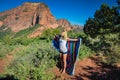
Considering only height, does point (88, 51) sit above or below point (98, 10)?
below

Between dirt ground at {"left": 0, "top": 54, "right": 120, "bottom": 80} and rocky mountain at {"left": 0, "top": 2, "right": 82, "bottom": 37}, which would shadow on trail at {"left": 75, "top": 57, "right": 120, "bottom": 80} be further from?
rocky mountain at {"left": 0, "top": 2, "right": 82, "bottom": 37}

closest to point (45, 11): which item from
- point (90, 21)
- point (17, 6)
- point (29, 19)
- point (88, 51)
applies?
point (29, 19)

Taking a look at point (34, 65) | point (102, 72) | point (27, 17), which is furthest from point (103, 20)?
point (27, 17)

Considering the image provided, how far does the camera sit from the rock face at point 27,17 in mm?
143000

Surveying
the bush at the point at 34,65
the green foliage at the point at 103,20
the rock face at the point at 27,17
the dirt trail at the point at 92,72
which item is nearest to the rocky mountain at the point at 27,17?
the rock face at the point at 27,17

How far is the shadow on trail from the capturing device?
6.40 m

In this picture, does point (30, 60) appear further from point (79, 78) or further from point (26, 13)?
point (26, 13)

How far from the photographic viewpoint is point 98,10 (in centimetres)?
2966

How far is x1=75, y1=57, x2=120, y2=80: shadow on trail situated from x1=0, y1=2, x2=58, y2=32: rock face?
129 m

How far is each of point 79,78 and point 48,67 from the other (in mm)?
1345

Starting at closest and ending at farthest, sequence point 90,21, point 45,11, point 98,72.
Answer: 1. point 98,72
2. point 90,21
3. point 45,11

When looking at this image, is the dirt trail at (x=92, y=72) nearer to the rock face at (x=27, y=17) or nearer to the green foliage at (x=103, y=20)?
the green foliage at (x=103, y=20)

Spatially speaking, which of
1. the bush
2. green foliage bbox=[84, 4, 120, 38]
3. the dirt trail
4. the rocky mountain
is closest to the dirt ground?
the dirt trail

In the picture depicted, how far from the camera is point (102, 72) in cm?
693
